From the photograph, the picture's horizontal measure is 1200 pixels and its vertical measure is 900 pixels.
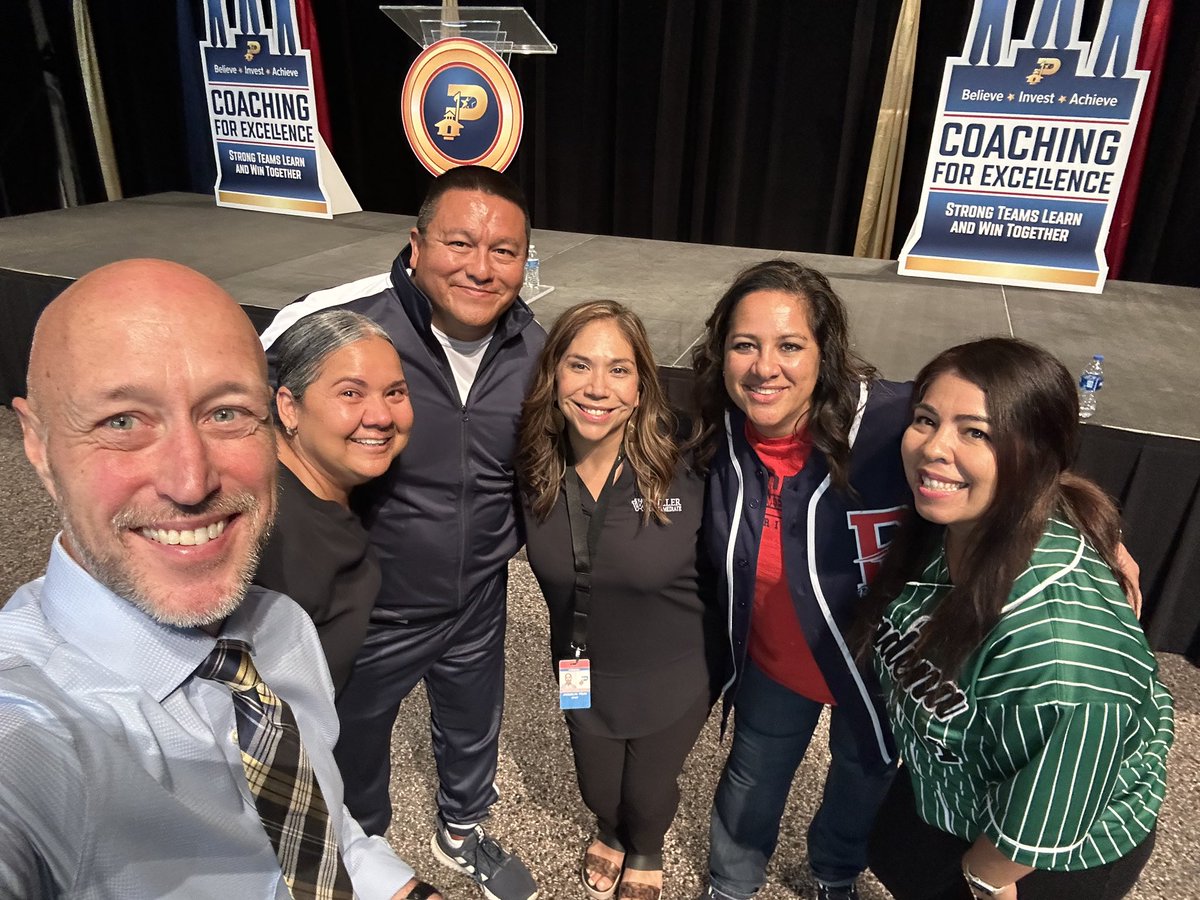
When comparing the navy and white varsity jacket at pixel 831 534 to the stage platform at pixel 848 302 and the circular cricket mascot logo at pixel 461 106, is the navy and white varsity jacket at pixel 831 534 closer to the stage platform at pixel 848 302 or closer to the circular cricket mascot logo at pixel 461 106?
the stage platform at pixel 848 302

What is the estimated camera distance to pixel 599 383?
140 centimetres

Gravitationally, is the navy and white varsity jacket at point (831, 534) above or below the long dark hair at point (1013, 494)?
below

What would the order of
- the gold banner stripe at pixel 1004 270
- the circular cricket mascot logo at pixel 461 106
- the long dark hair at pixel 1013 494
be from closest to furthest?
the long dark hair at pixel 1013 494 < the circular cricket mascot logo at pixel 461 106 < the gold banner stripe at pixel 1004 270

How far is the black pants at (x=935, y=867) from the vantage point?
39.7 inches

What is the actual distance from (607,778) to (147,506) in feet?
4.08

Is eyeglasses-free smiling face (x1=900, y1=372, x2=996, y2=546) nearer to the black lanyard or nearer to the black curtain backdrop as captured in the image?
the black lanyard

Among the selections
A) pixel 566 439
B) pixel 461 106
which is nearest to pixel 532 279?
pixel 461 106

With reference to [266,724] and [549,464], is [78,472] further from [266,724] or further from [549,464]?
[549,464]

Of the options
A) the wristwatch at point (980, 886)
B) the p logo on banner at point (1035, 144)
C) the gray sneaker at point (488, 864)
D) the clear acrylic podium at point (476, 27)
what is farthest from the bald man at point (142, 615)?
the p logo on banner at point (1035, 144)

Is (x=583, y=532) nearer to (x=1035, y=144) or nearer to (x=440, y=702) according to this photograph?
(x=440, y=702)

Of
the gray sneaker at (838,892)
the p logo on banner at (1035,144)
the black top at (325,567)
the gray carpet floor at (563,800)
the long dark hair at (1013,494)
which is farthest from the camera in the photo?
the p logo on banner at (1035,144)

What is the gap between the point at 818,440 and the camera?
133 cm

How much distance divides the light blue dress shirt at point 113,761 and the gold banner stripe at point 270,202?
5119 millimetres

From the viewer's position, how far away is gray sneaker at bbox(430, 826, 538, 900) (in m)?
1.71
